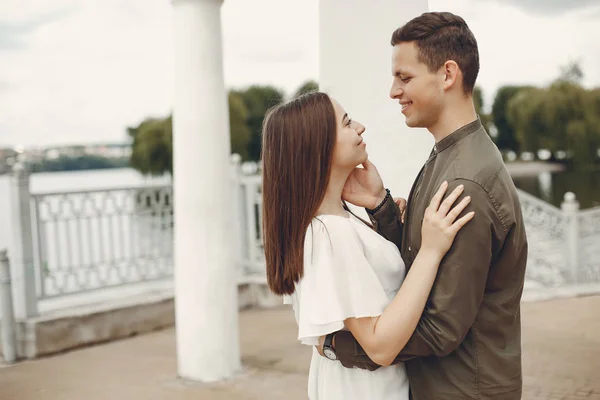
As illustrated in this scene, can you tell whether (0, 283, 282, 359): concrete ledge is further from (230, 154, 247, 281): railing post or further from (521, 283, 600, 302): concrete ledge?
(521, 283, 600, 302): concrete ledge

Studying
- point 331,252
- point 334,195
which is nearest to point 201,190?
point 334,195

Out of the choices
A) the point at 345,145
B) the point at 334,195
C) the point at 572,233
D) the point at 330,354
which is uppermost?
the point at 345,145

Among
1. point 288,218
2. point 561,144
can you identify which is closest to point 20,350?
point 288,218

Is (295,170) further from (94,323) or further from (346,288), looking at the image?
(94,323)

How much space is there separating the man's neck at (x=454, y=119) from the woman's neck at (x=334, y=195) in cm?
30

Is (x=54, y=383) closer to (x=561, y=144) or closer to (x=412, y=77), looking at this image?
(x=412, y=77)

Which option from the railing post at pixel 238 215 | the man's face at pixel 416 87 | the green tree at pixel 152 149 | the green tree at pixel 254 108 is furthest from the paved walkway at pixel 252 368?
the green tree at pixel 254 108

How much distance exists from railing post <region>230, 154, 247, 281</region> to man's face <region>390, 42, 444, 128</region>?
6766 mm

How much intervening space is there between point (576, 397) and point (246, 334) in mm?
3491

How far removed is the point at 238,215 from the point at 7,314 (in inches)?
133

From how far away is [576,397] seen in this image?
177 inches

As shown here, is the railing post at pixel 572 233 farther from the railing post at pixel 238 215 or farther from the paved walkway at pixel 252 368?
the railing post at pixel 238 215

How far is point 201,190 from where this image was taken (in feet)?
15.9

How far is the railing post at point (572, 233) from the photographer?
31.4ft
